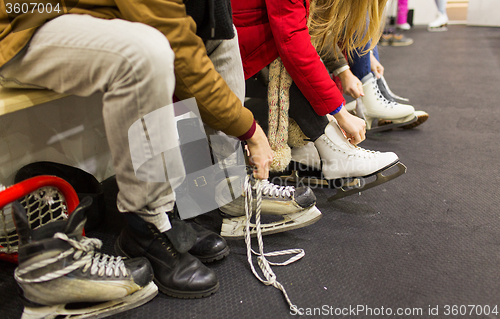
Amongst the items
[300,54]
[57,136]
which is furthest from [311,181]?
[57,136]

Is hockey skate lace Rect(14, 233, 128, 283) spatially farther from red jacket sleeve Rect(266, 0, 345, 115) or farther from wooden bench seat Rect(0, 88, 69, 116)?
red jacket sleeve Rect(266, 0, 345, 115)

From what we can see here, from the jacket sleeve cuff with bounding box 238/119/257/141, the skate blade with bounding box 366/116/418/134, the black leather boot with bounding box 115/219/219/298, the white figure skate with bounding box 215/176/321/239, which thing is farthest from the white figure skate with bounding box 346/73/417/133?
the black leather boot with bounding box 115/219/219/298

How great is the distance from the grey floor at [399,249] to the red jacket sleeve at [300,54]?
0.32m

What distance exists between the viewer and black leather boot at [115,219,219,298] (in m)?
0.67

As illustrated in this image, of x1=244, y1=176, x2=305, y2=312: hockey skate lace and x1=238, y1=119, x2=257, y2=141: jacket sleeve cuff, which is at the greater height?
x1=238, y1=119, x2=257, y2=141: jacket sleeve cuff

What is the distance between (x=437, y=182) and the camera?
104cm

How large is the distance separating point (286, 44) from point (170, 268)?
56 centimetres

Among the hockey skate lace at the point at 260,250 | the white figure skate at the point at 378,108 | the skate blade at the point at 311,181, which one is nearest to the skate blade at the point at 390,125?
the white figure skate at the point at 378,108

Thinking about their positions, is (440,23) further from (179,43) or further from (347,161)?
(179,43)

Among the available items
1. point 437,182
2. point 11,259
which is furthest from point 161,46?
point 437,182

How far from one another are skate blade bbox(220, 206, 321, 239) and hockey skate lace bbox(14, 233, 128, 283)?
0.28 meters

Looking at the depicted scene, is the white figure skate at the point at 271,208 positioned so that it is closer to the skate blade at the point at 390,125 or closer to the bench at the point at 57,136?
the bench at the point at 57,136

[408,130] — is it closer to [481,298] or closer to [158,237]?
[481,298]

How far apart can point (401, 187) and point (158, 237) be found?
0.75m
